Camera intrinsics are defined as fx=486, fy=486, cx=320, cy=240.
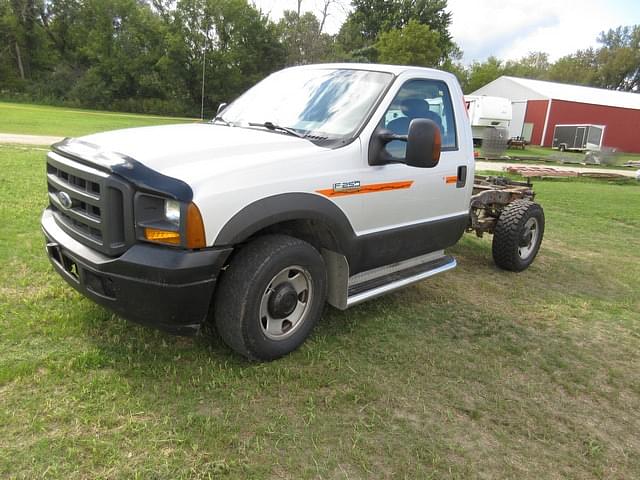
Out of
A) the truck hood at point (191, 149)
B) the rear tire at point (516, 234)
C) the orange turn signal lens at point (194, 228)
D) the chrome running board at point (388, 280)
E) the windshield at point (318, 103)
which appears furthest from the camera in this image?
the rear tire at point (516, 234)

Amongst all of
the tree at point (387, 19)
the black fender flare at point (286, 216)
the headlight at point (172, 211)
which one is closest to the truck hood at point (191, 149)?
the headlight at point (172, 211)

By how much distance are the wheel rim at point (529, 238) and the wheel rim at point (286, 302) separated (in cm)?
340

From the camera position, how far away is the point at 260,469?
2.34m

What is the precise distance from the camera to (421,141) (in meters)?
3.20

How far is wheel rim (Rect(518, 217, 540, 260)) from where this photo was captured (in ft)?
18.9

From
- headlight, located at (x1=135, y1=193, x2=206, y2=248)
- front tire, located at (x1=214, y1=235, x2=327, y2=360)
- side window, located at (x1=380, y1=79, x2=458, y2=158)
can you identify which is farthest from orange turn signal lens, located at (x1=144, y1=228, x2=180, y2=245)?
side window, located at (x1=380, y1=79, x2=458, y2=158)

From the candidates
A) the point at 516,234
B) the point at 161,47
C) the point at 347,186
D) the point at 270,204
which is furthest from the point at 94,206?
the point at 161,47

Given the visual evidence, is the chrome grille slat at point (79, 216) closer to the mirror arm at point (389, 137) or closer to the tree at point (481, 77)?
the mirror arm at point (389, 137)

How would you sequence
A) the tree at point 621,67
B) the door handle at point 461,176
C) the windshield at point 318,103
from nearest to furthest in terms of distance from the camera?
1. the windshield at point 318,103
2. the door handle at point 461,176
3. the tree at point 621,67

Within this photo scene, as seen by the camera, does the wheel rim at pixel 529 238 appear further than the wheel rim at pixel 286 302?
Yes

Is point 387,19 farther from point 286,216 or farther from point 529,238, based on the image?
point 286,216

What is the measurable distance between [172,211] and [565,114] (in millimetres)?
38685

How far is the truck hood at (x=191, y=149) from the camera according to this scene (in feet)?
8.87

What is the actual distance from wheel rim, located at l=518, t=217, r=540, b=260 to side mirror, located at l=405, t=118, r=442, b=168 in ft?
9.75
